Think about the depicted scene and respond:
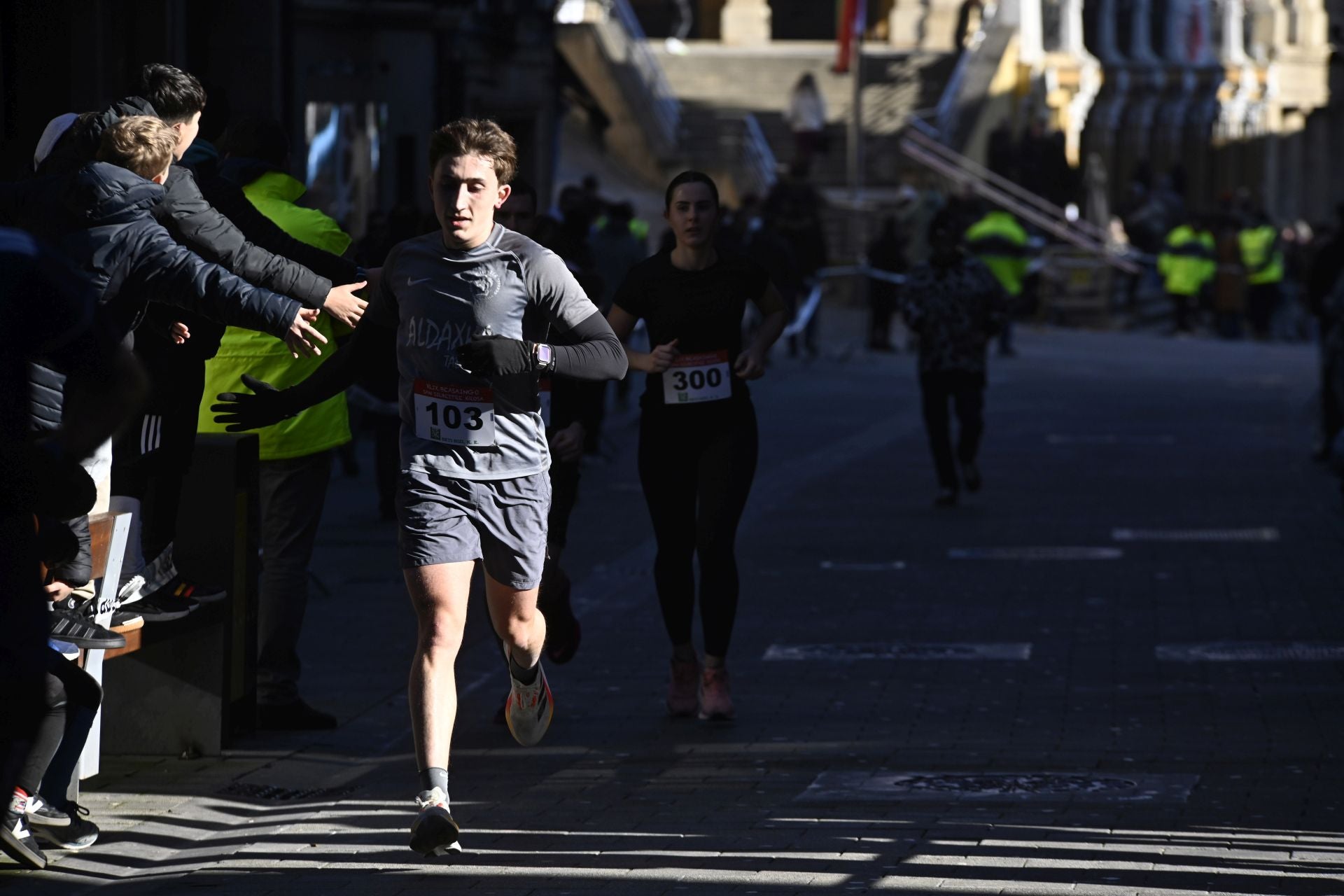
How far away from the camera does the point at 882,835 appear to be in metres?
7.53

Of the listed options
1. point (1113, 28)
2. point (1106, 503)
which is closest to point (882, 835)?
point (1106, 503)

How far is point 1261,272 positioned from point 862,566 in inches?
978

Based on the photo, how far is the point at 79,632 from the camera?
7.66 metres

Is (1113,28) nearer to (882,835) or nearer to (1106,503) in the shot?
(1106,503)

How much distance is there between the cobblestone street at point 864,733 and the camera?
721 centimetres

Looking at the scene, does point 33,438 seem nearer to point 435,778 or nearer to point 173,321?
point 435,778

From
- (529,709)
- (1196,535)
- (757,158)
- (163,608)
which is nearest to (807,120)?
(757,158)

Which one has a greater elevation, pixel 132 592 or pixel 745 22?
pixel 745 22

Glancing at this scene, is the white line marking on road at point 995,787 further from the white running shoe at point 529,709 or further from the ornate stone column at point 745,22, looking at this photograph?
the ornate stone column at point 745,22

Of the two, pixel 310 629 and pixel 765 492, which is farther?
pixel 765 492

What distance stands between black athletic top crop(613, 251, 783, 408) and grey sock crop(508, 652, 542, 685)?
1.91 m

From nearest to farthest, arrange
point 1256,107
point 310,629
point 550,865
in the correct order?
point 550,865 < point 310,629 < point 1256,107

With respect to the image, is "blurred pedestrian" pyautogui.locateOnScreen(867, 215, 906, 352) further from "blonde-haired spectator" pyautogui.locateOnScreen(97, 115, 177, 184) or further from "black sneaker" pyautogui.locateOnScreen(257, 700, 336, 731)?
"blonde-haired spectator" pyautogui.locateOnScreen(97, 115, 177, 184)

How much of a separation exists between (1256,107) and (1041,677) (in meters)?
63.2
